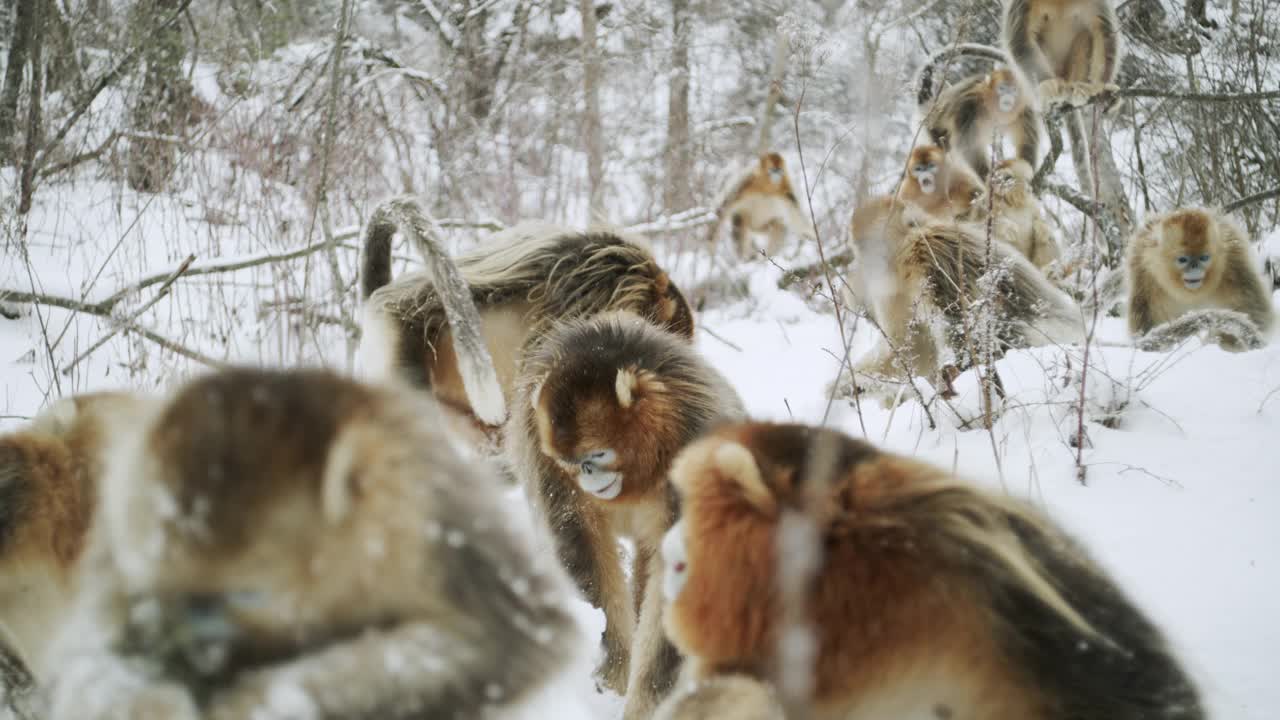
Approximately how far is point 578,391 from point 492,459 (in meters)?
1.74

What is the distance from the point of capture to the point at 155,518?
39.0 inches

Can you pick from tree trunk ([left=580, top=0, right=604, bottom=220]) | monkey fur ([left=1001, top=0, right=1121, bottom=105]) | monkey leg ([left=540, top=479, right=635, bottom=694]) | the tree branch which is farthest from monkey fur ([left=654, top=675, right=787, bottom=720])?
tree trunk ([left=580, top=0, right=604, bottom=220])

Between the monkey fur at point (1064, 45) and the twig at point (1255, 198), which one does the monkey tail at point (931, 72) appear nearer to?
the monkey fur at point (1064, 45)

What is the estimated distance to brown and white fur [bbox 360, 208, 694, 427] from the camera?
357 centimetres

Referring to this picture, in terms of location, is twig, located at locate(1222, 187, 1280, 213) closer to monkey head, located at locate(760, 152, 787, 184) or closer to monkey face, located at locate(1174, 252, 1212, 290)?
monkey face, located at locate(1174, 252, 1212, 290)

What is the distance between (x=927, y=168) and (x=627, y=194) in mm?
5192

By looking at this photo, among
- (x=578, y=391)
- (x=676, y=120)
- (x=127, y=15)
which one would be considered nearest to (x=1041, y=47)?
(x=676, y=120)

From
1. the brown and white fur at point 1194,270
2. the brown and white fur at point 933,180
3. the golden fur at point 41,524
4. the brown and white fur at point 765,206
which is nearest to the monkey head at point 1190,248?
the brown and white fur at point 1194,270

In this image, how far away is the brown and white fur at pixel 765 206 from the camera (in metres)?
10.4

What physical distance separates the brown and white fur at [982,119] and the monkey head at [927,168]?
16 centimetres

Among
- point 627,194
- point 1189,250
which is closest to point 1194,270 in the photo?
point 1189,250

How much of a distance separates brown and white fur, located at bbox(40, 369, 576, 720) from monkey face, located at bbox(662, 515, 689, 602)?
0.29m

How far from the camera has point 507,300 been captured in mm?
3725

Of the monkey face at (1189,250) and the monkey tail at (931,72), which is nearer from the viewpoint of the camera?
the monkey face at (1189,250)
